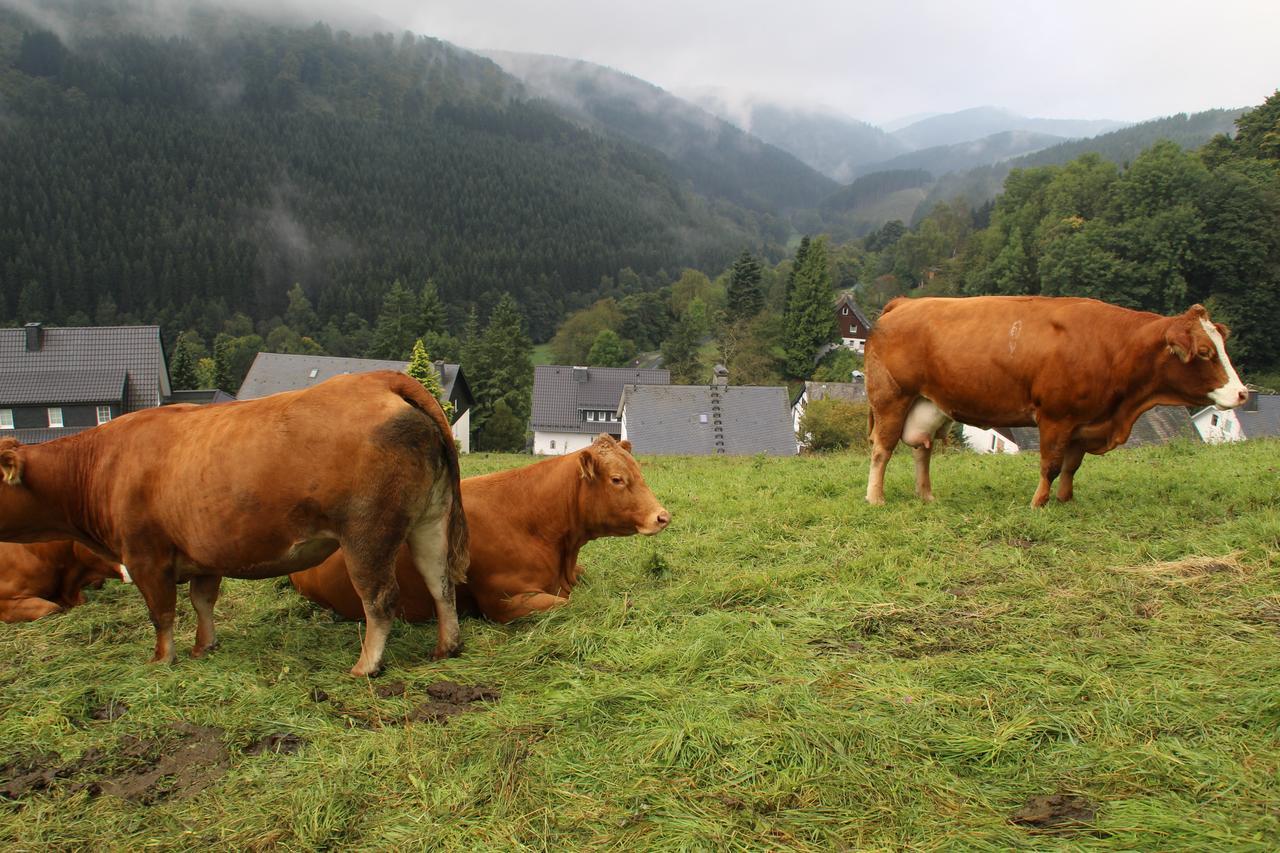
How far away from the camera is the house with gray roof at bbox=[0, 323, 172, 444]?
53406 mm

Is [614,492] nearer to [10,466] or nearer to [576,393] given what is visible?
[10,466]

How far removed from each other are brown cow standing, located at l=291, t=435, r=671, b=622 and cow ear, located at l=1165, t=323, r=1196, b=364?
5.37 meters

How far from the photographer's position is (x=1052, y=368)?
27.9 feet

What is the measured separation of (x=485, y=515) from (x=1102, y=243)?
76.7 meters

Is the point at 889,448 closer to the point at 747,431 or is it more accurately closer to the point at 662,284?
the point at 747,431

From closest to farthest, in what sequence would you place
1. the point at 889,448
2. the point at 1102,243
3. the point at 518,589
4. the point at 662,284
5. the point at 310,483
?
1. the point at 310,483
2. the point at 518,589
3. the point at 889,448
4. the point at 1102,243
5. the point at 662,284

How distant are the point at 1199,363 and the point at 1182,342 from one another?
309mm

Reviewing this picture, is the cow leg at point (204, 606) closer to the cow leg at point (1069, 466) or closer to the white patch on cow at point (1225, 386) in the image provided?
the cow leg at point (1069, 466)

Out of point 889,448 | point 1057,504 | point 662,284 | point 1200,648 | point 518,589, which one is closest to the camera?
point 1200,648

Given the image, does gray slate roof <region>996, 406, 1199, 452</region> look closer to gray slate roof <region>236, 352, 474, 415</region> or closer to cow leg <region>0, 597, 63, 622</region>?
gray slate roof <region>236, 352, 474, 415</region>

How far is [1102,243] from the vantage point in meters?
69.9

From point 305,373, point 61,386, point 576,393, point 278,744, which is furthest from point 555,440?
point 278,744

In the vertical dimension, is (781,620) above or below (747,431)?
above

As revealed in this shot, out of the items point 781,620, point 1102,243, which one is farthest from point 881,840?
point 1102,243
